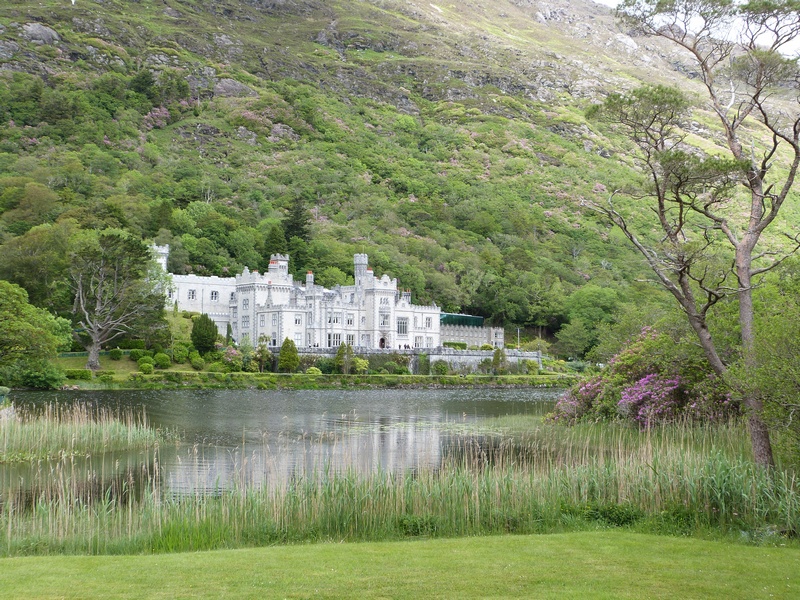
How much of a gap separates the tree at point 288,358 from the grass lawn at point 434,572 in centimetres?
5978

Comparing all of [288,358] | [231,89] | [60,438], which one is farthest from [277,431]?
[231,89]

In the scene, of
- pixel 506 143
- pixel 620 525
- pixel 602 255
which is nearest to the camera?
pixel 620 525

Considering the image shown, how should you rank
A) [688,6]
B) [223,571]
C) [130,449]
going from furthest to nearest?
[130,449], [688,6], [223,571]

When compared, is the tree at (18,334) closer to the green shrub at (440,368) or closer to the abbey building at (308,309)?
the abbey building at (308,309)

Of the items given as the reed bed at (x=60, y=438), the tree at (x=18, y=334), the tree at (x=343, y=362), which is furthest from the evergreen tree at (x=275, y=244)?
the reed bed at (x=60, y=438)

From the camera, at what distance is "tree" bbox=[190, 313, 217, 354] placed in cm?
6988

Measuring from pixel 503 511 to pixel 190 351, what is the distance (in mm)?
57127

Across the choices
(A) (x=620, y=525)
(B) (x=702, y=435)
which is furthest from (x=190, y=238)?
(A) (x=620, y=525)

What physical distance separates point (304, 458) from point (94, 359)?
164 ft

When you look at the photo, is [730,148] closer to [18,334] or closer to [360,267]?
[18,334]

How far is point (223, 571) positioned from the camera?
10.8m

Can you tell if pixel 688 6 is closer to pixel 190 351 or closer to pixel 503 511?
pixel 503 511

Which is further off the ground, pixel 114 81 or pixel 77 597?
pixel 114 81

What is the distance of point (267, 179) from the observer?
147 meters
